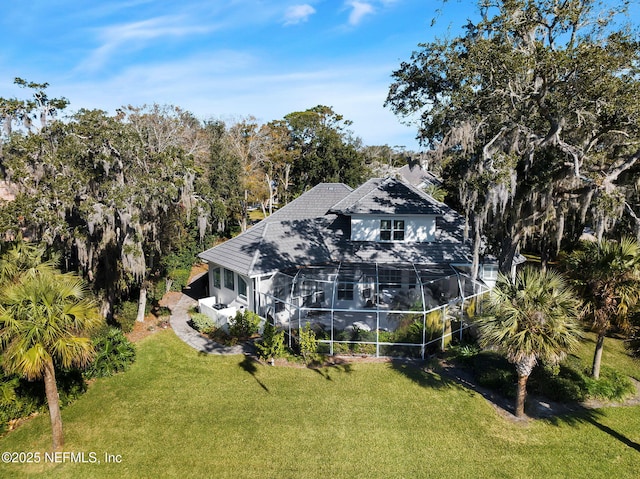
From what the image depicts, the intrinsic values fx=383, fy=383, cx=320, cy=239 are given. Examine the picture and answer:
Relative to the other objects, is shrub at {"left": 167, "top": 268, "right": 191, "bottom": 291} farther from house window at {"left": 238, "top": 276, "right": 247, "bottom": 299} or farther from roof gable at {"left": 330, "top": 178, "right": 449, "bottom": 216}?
roof gable at {"left": 330, "top": 178, "right": 449, "bottom": 216}

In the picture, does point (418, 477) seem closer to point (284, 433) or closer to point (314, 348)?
point (284, 433)

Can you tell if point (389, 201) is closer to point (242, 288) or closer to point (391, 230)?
point (391, 230)

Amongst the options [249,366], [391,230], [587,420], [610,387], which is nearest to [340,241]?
[391,230]

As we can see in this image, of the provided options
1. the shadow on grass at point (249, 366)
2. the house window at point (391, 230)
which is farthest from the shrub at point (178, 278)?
the house window at point (391, 230)

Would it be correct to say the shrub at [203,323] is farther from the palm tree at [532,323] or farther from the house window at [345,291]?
the palm tree at [532,323]

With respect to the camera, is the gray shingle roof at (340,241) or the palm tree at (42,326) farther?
the gray shingle roof at (340,241)

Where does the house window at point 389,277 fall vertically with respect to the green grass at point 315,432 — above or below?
above

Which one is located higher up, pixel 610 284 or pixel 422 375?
pixel 610 284
